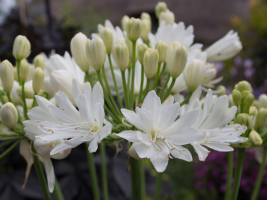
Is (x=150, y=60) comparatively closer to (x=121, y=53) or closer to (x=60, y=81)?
(x=121, y=53)

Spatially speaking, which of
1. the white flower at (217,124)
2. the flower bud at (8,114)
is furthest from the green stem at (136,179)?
the flower bud at (8,114)

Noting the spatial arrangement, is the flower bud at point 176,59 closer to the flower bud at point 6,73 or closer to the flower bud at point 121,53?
the flower bud at point 121,53

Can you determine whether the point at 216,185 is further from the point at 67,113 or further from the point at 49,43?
the point at 67,113

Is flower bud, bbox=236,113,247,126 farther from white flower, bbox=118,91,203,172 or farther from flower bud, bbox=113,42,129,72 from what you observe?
flower bud, bbox=113,42,129,72

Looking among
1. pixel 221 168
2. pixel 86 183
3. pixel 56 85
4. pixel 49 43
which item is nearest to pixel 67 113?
pixel 56 85

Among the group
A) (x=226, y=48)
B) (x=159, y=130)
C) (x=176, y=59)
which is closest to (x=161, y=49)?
(x=176, y=59)

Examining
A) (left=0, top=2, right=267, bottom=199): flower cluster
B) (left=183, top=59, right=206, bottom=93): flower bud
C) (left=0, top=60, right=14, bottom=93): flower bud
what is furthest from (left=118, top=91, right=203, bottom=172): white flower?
(left=0, top=60, right=14, bottom=93): flower bud
